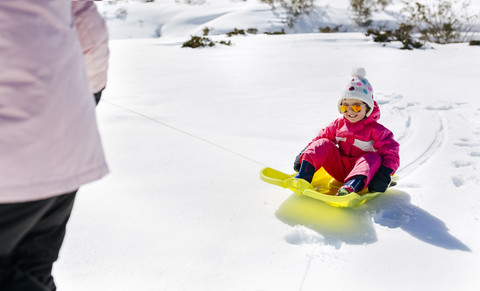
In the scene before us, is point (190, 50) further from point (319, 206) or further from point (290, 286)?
point (290, 286)

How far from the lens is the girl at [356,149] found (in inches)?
84.6

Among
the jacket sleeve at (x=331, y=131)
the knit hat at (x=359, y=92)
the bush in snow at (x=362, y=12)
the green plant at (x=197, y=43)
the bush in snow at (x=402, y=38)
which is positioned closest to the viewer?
the knit hat at (x=359, y=92)

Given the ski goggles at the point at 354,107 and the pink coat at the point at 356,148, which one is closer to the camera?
the pink coat at the point at 356,148

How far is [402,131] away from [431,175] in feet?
2.83

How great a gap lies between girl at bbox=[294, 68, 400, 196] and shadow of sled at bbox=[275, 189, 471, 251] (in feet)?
0.34

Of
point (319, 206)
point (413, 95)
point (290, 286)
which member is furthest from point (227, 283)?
point (413, 95)

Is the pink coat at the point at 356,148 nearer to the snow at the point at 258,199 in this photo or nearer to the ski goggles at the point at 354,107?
the ski goggles at the point at 354,107

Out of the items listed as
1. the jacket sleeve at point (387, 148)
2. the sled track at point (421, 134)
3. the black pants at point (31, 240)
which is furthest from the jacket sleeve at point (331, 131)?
the black pants at point (31, 240)

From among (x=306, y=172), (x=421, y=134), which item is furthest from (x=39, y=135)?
(x=421, y=134)

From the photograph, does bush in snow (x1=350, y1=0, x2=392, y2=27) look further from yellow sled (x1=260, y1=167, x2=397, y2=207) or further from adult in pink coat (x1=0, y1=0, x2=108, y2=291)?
adult in pink coat (x1=0, y1=0, x2=108, y2=291)

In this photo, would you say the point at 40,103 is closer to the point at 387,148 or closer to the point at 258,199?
the point at 258,199

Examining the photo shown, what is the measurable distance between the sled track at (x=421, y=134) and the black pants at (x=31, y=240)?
218 centimetres

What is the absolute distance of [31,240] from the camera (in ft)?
2.45

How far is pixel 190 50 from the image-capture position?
290 inches
